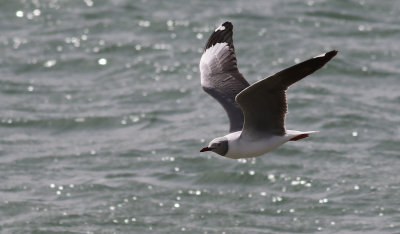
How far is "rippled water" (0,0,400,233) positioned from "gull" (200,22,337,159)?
Result: 2.21 meters

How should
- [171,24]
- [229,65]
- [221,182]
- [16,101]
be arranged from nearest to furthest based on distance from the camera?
1. [229,65]
2. [221,182]
3. [16,101]
4. [171,24]

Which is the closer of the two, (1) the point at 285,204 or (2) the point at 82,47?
(1) the point at 285,204

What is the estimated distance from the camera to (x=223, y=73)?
9.10 m

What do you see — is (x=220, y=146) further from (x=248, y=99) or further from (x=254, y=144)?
(x=248, y=99)

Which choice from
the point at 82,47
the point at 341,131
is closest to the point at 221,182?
the point at 341,131

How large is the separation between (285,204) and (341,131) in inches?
90.4

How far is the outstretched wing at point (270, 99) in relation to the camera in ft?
23.3

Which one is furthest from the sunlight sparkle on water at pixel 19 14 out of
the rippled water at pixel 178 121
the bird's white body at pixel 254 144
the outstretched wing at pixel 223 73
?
the bird's white body at pixel 254 144

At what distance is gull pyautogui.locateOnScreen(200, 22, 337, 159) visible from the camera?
7219 mm

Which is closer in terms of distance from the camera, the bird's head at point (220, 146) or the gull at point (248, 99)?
the gull at point (248, 99)

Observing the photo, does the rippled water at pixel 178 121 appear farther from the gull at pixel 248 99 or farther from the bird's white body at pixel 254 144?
the bird's white body at pixel 254 144

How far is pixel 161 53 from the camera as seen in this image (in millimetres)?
16031

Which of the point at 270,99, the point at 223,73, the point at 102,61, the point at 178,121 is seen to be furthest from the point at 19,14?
the point at 270,99

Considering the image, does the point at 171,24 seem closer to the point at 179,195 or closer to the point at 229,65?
the point at 179,195
